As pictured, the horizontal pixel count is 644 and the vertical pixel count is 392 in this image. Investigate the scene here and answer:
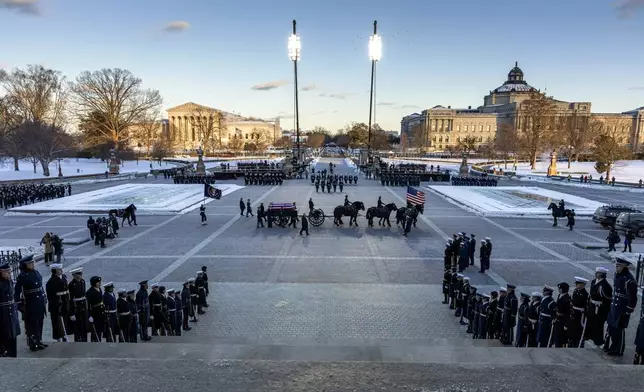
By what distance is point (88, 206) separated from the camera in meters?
25.7

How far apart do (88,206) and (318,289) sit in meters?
20.6

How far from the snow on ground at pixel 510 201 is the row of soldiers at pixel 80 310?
20307 millimetres

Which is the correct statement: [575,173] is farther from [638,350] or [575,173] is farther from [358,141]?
[358,141]

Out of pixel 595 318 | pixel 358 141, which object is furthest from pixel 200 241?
pixel 358 141

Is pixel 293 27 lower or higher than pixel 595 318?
higher

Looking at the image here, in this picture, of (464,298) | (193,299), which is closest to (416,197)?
(464,298)

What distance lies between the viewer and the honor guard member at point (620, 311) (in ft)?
20.9

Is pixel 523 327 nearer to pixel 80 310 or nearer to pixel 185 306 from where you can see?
pixel 185 306

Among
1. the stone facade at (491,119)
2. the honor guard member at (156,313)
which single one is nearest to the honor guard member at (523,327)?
the honor guard member at (156,313)

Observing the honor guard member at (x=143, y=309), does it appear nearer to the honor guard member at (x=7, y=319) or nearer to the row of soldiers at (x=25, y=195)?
the honor guard member at (x=7, y=319)

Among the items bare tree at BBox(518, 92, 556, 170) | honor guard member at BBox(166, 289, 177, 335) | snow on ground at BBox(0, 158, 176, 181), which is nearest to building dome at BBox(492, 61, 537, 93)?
bare tree at BBox(518, 92, 556, 170)

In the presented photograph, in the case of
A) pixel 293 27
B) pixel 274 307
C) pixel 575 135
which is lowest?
pixel 274 307

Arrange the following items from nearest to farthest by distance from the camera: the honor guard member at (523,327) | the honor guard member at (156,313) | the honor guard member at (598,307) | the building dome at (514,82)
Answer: the honor guard member at (598,307) → the honor guard member at (523,327) → the honor guard member at (156,313) → the building dome at (514,82)

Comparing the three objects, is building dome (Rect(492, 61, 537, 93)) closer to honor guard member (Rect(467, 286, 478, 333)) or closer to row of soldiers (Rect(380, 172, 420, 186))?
row of soldiers (Rect(380, 172, 420, 186))
